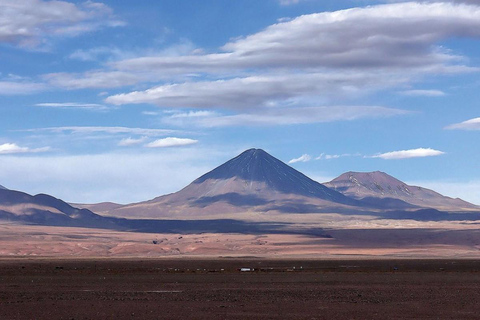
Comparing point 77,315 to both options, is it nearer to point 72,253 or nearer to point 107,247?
point 72,253

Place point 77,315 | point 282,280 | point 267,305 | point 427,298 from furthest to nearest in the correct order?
point 282,280 < point 427,298 < point 267,305 < point 77,315

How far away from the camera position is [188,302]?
4156 centimetres

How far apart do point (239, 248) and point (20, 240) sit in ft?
165

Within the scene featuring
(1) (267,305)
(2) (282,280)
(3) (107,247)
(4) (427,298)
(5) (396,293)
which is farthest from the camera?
(3) (107,247)

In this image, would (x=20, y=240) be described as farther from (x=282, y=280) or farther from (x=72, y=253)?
(x=282, y=280)

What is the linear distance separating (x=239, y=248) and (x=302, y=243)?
1877 cm

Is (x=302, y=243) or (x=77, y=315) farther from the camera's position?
(x=302, y=243)

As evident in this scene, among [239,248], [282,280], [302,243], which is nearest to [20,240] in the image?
[239,248]

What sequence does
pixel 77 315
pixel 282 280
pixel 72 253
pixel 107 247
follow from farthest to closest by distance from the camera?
pixel 107 247 → pixel 72 253 → pixel 282 280 → pixel 77 315

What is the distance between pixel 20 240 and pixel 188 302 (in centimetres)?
14947

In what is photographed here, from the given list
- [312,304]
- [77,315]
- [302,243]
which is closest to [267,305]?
[312,304]

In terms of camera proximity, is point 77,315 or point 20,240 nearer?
point 77,315

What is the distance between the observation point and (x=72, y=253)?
15462 cm

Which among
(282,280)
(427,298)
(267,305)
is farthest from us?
(282,280)
